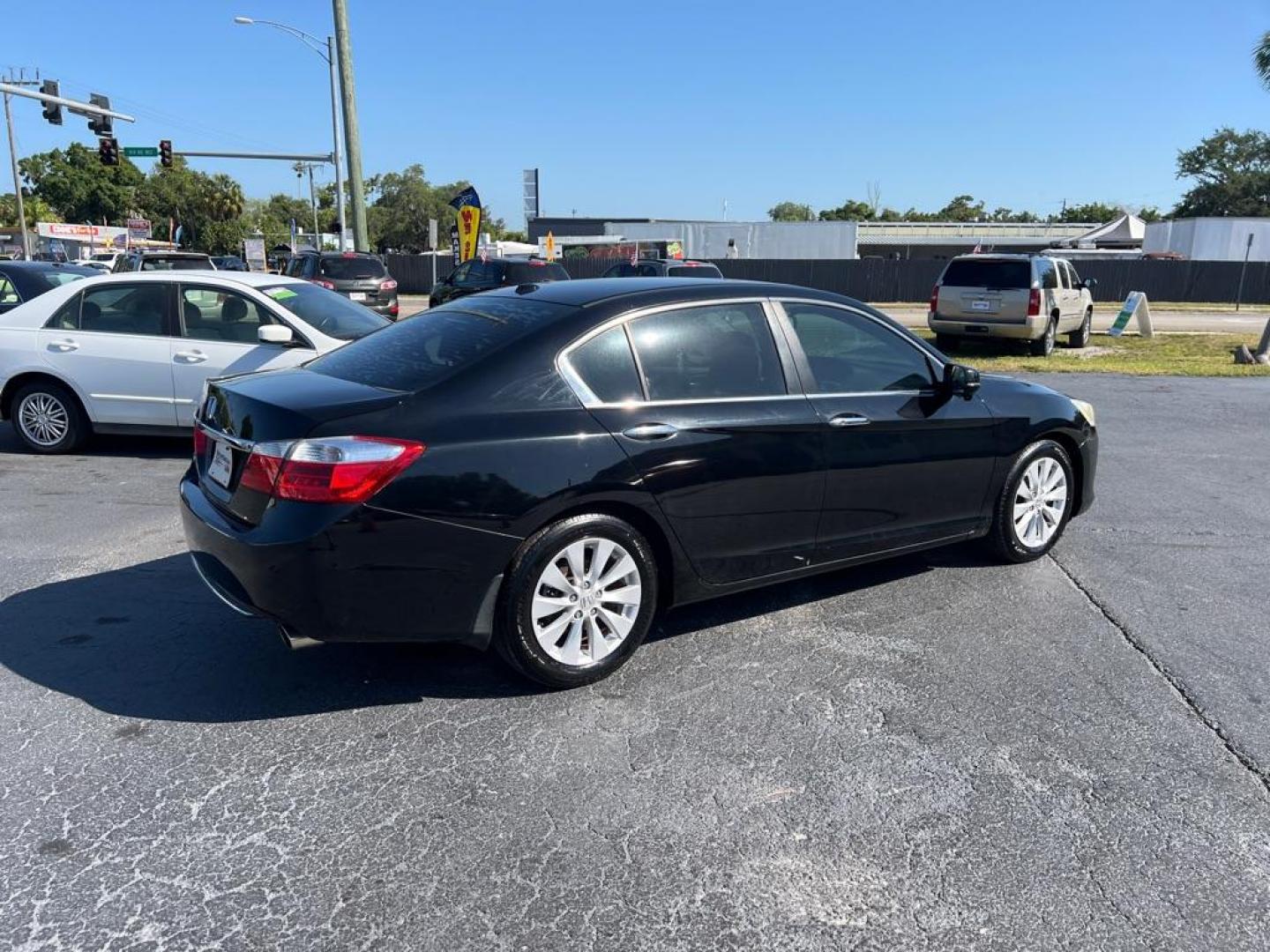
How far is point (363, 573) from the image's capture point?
345 centimetres

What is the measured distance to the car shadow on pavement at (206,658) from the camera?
380cm

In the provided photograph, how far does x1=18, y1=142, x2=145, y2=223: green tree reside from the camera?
9425 cm

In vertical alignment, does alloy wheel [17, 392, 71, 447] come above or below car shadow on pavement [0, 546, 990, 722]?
above

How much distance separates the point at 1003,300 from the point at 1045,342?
1198 millimetres

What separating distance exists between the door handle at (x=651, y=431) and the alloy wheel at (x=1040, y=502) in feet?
7.85

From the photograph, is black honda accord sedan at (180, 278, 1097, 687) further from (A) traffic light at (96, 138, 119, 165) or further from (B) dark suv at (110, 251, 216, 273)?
(A) traffic light at (96, 138, 119, 165)

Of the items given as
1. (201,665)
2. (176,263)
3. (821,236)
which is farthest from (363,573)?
(821,236)

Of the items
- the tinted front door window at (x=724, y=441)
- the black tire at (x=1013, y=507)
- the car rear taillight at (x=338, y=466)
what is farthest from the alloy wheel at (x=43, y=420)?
the black tire at (x=1013, y=507)

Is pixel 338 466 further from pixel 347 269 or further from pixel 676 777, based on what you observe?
pixel 347 269

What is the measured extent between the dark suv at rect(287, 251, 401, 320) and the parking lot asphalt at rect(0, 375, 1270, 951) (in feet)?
47.8

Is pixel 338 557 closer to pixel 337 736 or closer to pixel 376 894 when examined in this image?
pixel 337 736

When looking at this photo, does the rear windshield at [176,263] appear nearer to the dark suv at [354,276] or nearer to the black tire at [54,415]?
the dark suv at [354,276]

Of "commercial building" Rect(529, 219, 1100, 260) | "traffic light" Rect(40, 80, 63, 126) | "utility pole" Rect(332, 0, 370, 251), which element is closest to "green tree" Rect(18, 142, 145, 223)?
"commercial building" Rect(529, 219, 1100, 260)

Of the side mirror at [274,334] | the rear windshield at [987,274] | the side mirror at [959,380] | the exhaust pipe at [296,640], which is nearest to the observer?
the exhaust pipe at [296,640]
